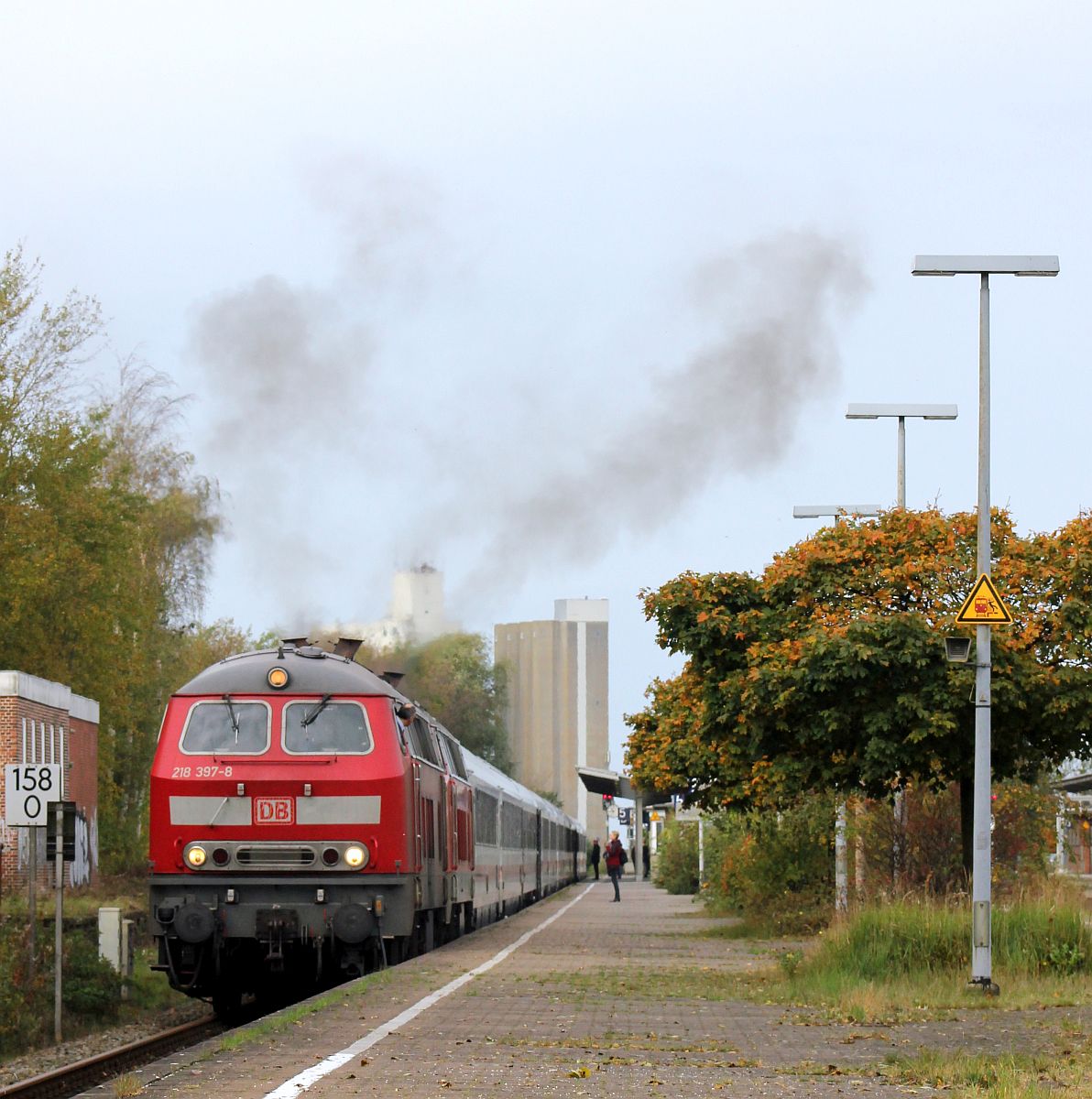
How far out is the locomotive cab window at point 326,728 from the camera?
18422mm

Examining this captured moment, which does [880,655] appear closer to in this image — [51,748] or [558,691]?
[51,748]

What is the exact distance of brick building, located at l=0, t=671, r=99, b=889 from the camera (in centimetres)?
3828

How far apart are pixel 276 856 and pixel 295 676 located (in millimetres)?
1911

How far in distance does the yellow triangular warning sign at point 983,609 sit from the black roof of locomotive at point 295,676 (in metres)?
5.69

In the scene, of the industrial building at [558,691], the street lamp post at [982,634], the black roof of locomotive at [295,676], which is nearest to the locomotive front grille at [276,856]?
the black roof of locomotive at [295,676]

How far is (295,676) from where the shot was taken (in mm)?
18781

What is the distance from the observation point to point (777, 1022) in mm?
14008

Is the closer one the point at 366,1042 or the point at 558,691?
the point at 366,1042

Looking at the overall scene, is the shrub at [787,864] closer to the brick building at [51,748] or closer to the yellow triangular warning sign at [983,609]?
the yellow triangular warning sign at [983,609]

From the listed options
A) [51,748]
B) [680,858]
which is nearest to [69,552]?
[51,748]

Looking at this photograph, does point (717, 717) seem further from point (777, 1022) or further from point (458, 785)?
point (777, 1022)

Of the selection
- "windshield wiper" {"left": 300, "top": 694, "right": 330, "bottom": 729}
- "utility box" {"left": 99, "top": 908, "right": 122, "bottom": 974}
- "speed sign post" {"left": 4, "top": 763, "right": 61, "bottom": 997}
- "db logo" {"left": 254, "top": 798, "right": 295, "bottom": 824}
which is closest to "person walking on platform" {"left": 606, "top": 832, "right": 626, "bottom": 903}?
"utility box" {"left": 99, "top": 908, "right": 122, "bottom": 974}

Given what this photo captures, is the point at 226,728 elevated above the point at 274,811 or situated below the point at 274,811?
above

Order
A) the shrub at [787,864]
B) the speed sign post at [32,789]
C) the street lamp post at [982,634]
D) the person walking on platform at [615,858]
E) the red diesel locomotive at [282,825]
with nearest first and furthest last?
the street lamp post at [982,634] → the red diesel locomotive at [282,825] → the speed sign post at [32,789] → the shrub at [787,864] → the person walking on platform at [615,858]
